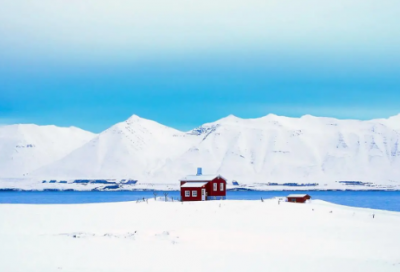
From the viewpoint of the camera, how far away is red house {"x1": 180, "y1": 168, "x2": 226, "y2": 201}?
5541 cm

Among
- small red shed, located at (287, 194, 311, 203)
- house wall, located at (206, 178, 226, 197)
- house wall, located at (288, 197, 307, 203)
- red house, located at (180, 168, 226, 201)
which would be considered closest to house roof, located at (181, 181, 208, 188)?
red house, located at (180, 168, 226, 201)

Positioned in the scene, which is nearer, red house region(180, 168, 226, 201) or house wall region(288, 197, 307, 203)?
house wall region(288, 197, 307, 203)

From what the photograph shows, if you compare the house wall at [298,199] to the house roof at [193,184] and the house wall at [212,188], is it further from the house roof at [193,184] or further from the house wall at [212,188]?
the house roof at [193,184]

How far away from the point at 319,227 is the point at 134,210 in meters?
14.8

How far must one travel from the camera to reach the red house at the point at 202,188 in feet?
→ 182

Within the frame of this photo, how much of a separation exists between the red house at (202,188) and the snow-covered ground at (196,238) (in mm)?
12077

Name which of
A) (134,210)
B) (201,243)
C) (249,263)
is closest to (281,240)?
(201,243)

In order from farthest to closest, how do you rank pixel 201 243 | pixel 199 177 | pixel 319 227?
pixel 199 177 < pixel 319 227 < pixel 201 243

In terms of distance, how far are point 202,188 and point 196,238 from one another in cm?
2857

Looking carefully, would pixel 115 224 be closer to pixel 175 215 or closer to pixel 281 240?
pixel 175 215

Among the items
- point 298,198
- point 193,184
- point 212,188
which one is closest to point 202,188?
point 193,184

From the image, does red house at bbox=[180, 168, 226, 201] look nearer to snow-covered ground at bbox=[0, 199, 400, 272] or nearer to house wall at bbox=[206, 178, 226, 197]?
house wall at bbox=[206, 178, 226, 197]

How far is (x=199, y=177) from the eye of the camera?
194 ft

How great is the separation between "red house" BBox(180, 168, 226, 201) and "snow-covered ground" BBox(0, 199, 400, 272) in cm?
1208
